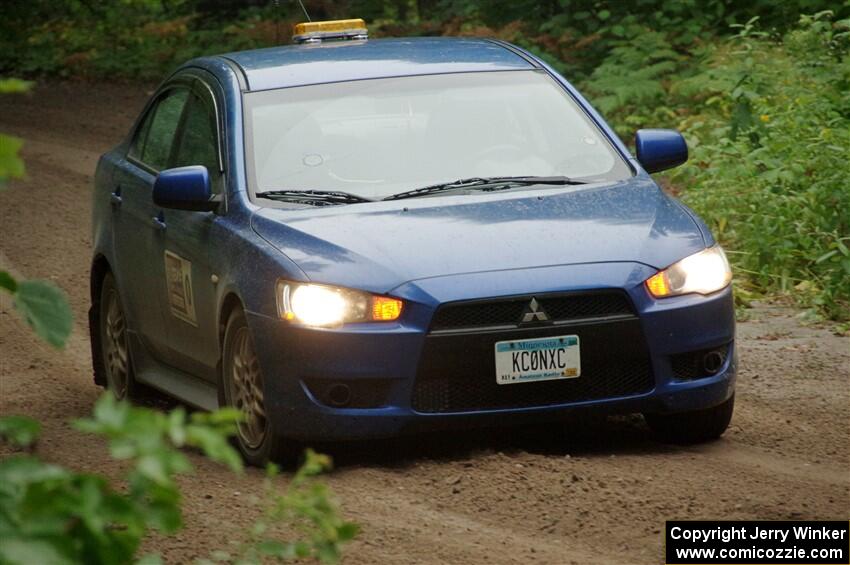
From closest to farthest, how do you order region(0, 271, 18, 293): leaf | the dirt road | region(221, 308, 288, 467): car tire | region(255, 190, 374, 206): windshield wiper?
region(0, 271, 18, 293): leaf → the dirt road → region(221, 308, 288, 467): car tire → region(255, 190, 374, 206): windshield wiper

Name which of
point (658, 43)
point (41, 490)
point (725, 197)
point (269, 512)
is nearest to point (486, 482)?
point (269, 512)

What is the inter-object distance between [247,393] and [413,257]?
2.93 ft

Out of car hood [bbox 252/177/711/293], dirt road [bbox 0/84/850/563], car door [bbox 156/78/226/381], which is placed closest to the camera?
dirt road [bbox 0/84/850/563]

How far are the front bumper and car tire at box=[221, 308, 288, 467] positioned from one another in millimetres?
105

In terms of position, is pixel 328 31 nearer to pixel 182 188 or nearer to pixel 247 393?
pixel 182 188

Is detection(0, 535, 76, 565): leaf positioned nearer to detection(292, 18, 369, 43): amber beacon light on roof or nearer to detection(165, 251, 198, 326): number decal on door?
detection(165, 251, 198, 326): number decal on door

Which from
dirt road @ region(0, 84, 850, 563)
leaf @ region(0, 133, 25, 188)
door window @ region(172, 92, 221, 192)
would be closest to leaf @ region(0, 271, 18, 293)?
leaf @ region(0, 133, 25, 188)

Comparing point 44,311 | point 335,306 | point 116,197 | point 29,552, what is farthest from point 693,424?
point 29,552

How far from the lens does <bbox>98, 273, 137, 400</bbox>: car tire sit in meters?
8.56

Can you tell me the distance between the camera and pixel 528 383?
6.25 metres

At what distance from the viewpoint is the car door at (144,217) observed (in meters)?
7.96

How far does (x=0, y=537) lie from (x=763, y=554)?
10.2 ft

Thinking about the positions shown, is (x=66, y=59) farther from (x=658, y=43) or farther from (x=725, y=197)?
(x=725, y=197)

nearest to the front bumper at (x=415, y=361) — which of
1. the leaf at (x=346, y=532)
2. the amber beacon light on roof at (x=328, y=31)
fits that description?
the amber beacon light on roof at (x=328, y=31)
